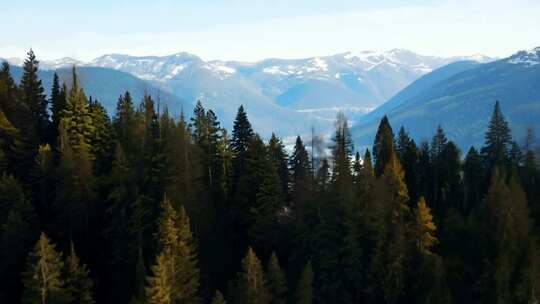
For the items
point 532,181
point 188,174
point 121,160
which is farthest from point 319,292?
point 532,181

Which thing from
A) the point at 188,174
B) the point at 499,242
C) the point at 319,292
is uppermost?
the point at 188,174

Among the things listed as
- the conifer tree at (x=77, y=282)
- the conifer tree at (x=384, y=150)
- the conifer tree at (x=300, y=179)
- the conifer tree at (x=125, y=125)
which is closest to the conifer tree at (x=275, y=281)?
the conifer tree at (x=300, y=179)

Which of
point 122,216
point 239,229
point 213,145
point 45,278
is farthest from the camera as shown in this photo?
point 213,145

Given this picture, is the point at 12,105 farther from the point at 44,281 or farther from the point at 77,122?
the point at 44,281

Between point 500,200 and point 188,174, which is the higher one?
point 188,174

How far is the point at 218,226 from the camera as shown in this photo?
67.2 metres

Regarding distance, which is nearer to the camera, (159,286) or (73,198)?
(159,286)

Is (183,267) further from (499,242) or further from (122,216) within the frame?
(499,242)

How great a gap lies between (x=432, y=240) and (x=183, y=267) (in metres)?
26.8

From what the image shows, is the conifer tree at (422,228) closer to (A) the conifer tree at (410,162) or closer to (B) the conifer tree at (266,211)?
(B) the conifer tree at (266,211)

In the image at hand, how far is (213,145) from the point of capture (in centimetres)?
7269

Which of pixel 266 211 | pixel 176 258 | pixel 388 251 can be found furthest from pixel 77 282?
pixel 388 251

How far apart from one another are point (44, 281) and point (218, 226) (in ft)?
71.4

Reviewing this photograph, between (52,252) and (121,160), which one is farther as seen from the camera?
(121,160)
